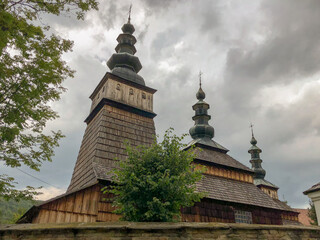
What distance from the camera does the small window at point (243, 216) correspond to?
51.2 ft

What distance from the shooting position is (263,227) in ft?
Result: 19.2

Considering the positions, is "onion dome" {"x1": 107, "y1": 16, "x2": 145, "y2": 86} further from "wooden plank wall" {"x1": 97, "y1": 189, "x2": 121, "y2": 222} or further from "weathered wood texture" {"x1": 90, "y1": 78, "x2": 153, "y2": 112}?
"wooden plank wall" {"x1": 97, "y1": 189, "x2": 121, "y2": 222}

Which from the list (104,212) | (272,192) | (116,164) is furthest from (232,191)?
(272,192)

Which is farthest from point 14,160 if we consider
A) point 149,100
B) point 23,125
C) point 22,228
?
point 149,100

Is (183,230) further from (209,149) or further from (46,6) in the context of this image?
(209,149)

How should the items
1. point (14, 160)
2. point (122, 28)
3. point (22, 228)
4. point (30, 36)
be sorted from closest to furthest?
point (22, 228)
point (30, 36)
point (14, 160)
point (122, 28)

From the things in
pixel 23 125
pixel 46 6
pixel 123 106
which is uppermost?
pixel 123 106

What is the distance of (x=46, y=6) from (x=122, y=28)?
21.8 metres

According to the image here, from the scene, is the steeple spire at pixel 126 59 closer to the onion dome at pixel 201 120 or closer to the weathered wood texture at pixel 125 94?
the weathered wood texture at pixel 125 94

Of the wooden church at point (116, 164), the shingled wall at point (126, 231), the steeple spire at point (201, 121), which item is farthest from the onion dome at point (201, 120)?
Result: the shingled wall at point (126, 231)

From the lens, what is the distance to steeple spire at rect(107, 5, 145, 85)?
21.5 metres

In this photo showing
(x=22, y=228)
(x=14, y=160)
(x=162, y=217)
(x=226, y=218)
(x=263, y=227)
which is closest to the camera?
(x=22, y=228)

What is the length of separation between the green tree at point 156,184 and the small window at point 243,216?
292 inches

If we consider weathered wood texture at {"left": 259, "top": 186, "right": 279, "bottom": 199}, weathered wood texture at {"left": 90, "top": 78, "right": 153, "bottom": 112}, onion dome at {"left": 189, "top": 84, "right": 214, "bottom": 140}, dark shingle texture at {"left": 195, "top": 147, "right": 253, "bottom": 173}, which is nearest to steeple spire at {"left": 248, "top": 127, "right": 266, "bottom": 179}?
weathered wood texture at {"left": 259, "top": 186, "right": 279, "bottom": 199}
